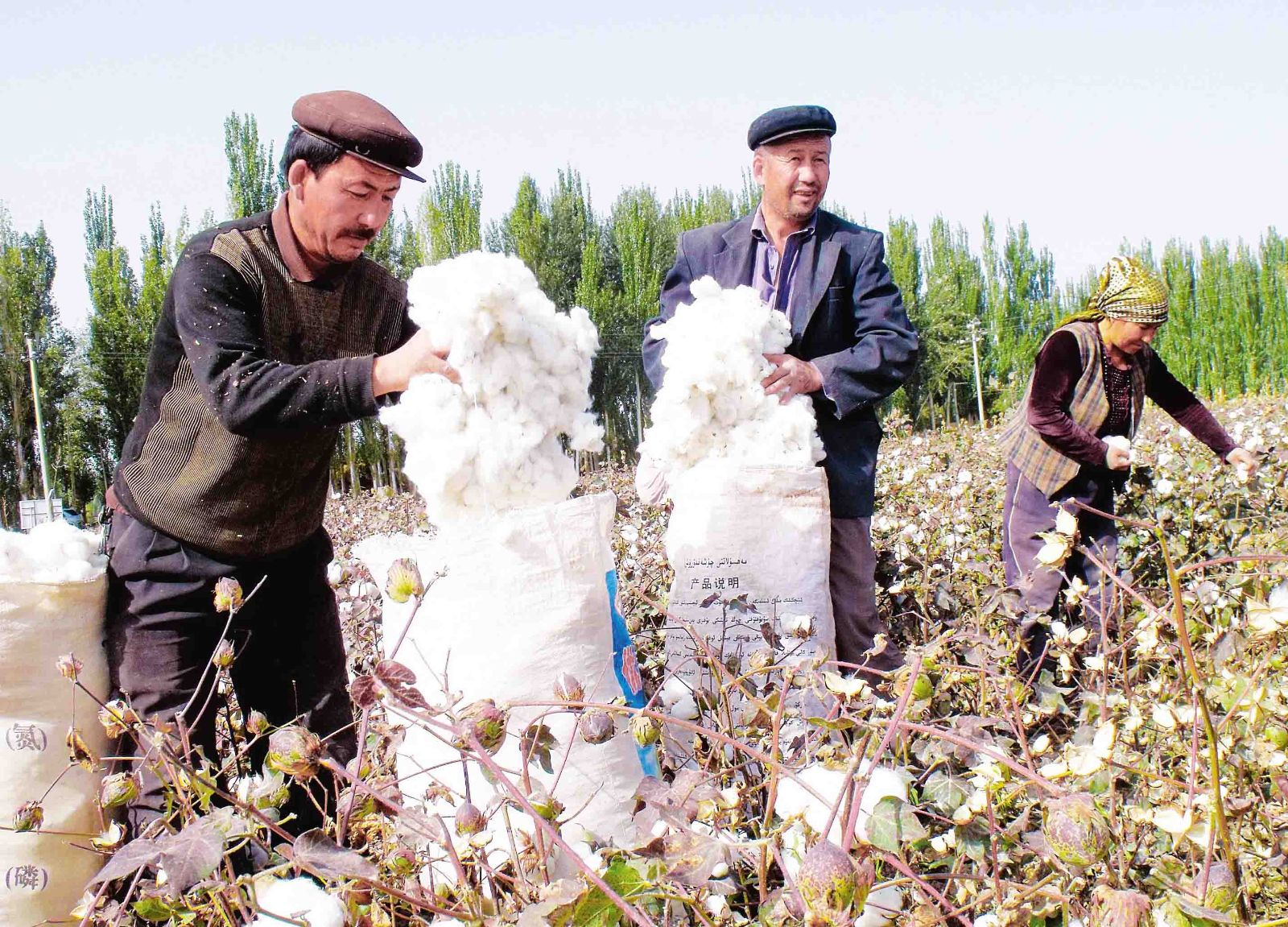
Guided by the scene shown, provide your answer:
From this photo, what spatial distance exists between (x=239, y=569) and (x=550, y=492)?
712 millimetres

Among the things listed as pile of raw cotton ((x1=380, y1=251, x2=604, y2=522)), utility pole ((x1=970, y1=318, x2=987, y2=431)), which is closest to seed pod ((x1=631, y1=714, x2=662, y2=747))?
pile of raw cotton ((x1=380, y1=251, x2=604, y2=522))

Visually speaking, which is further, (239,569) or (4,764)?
(239,569)

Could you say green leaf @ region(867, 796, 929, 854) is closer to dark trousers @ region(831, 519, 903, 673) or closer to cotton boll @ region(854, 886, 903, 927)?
cotton boll @ region(854, 886, 903, 927)

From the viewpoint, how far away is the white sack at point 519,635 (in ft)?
5.22

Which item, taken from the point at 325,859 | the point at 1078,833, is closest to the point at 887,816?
the point at 1078,833

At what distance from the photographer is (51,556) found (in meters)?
1.80

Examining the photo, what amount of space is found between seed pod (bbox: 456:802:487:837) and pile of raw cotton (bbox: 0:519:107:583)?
109 centimetres

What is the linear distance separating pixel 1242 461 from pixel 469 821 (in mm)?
2986

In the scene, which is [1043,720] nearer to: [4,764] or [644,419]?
[4,764]

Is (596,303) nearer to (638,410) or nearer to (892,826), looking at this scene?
(638,410)

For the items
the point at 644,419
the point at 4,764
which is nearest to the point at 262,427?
the point at 4,764

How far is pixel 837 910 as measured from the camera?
0.70 meters

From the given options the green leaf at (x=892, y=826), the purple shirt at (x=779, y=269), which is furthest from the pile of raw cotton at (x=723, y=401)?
the green leaf at (x=892, y=826)

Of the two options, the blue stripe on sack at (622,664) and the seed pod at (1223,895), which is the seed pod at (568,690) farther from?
the seed pod at (1223,895)
